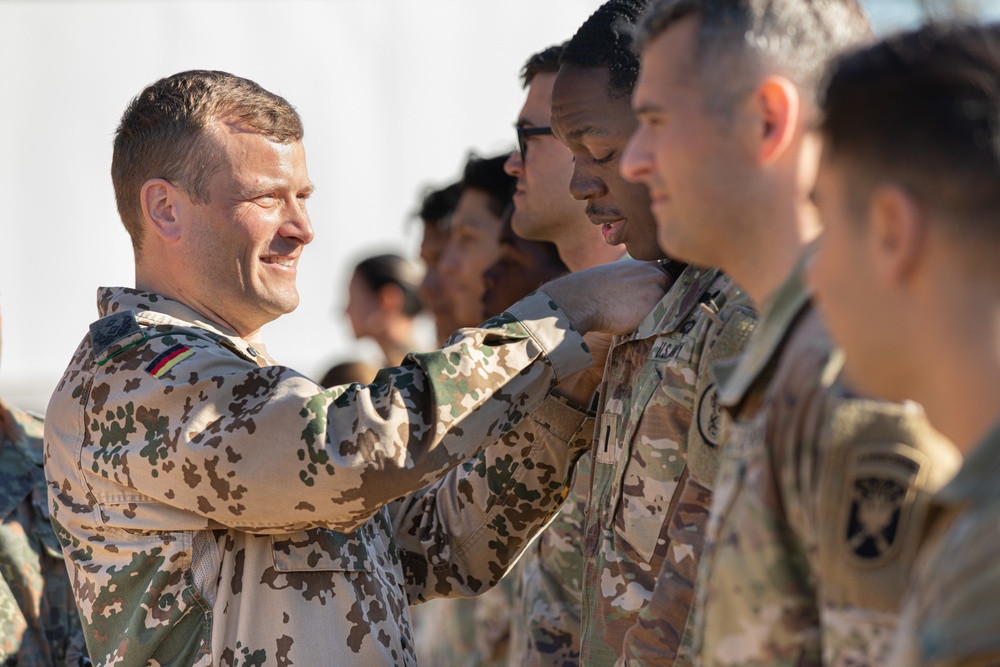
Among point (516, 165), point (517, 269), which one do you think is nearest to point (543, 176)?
point (516, 165)

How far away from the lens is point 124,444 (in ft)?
9.82

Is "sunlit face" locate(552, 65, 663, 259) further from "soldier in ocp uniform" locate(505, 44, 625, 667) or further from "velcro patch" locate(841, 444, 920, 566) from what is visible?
"velcro patch" locate(841, 444, 920, 566)

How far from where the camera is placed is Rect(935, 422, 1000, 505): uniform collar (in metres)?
1.43

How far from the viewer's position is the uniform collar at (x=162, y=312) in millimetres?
3182

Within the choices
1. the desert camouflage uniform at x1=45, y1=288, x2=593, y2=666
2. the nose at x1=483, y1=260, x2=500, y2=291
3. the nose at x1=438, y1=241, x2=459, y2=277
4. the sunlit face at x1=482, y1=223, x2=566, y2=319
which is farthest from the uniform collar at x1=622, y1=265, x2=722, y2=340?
the nose at x1=438, y1=241, x2=459, y2=277

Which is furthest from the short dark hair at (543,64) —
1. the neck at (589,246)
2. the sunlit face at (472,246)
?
the sunlit face at (472,246)

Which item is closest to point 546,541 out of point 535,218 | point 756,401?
point 535,218

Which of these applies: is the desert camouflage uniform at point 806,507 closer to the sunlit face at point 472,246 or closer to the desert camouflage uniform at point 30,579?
the desert camouflage uniform at point 30,579

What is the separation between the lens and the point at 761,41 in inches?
76.7

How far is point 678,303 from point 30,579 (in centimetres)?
252

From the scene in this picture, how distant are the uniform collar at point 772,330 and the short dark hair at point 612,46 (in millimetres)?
1330

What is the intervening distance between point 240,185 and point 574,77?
40.3 inches

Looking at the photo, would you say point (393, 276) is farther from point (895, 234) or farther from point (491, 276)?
point (895, 234)

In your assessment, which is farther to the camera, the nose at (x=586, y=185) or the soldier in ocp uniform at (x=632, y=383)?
the nose at (x=586, y=185)
